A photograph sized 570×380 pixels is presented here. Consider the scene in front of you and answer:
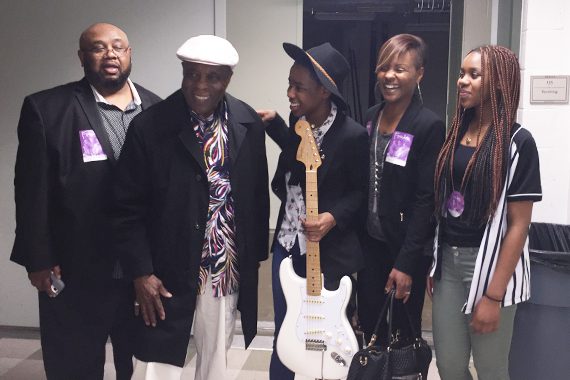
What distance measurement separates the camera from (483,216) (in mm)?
1823

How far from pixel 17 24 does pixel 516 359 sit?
3.00m

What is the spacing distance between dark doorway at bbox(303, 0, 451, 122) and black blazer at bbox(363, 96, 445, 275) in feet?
12.8

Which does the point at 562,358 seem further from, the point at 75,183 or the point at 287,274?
the point at 75,183

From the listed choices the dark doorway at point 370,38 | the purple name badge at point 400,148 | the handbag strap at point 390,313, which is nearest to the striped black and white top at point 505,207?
the handbag strap at point 390,313

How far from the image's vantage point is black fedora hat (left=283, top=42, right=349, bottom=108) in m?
2.00

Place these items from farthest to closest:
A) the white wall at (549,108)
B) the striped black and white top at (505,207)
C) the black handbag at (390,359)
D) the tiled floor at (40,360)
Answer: the tiled floor at (40,360)
the white wall at (549,108)
the black handbag at (390,359)
the striped black and white top at (505,207)

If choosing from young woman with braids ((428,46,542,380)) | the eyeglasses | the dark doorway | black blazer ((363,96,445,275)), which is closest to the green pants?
young woman with braids ((428,46,542,380))

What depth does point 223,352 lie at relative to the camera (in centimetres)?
201

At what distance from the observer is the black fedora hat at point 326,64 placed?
2.00 metres

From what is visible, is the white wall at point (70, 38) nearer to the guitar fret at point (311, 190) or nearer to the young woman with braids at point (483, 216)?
the guitar fret at point (311, 190)

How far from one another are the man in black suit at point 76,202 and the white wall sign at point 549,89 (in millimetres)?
1782

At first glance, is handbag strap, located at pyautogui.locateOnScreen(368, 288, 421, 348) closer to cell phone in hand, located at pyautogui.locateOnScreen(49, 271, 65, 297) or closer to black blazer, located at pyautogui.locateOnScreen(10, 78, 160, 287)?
black blazer, located at pyautogui.locateOnScreen(10, 78, 160, 287)

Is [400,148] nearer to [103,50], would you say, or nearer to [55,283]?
[103,50]

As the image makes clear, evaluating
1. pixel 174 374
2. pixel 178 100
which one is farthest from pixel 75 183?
pixel 174 374
